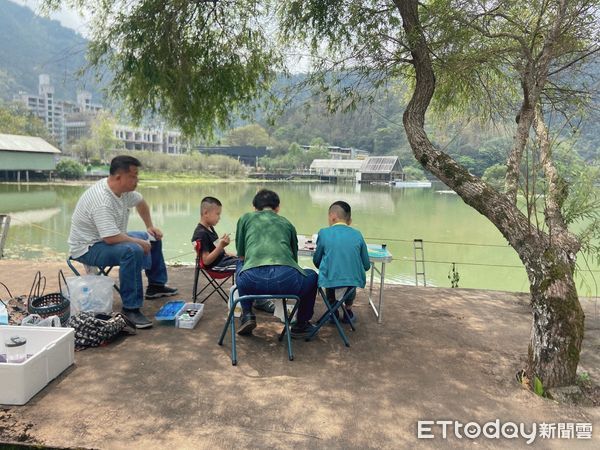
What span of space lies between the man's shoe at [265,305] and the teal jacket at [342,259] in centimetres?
79

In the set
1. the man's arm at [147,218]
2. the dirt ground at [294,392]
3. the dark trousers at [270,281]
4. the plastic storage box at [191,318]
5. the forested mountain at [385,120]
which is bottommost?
the dirt ground at [294,392]

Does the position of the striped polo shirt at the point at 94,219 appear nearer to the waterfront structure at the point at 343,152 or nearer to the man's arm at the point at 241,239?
the man's arm at the point at 241,239

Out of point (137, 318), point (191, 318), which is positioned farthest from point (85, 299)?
point (191, 318)

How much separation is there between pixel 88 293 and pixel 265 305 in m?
1.28

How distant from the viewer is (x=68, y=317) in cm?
270

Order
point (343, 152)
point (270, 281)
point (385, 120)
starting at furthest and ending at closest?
point (343, 152) < point (385, 120) < point (270, 281)

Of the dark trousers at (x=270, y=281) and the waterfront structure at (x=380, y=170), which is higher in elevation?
the waterfront structure at (x=380, y=170)

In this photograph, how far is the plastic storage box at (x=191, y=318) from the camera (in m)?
2.91

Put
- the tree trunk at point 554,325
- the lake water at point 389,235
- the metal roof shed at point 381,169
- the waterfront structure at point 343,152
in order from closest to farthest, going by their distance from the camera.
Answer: the tree trunk at point 554,325 < the lake water at point 389,235 < the metal roof shed at point 381,169 < the waterfront structure at point 343,152

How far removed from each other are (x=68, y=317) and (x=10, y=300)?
0.87 meters

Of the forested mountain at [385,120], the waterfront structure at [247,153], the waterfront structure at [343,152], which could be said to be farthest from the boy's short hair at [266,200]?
the waterfront structure at [247,153]

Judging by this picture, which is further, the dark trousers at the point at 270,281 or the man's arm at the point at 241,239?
the man's arm at the point at 241,239

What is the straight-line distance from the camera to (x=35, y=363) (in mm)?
1946

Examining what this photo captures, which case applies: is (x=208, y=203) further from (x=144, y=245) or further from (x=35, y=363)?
(x=35, y=363)
